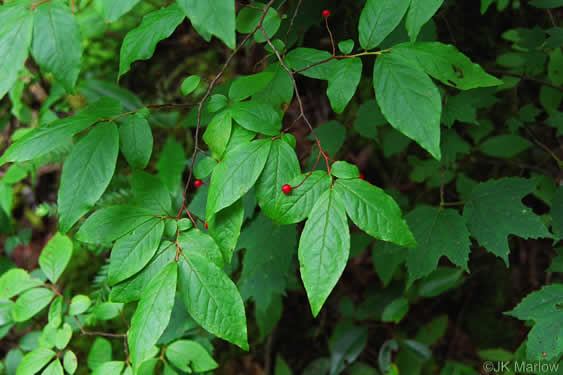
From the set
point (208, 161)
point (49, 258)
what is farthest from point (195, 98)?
point (208, 161)

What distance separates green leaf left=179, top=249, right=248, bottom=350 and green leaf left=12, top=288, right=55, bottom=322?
818 mm

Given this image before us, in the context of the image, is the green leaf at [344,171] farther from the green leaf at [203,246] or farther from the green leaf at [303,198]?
the green leaf at [203,246]

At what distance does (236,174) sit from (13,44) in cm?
54

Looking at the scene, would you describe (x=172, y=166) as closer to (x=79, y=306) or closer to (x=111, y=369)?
(x=79, y=306)

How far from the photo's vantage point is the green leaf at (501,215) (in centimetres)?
121

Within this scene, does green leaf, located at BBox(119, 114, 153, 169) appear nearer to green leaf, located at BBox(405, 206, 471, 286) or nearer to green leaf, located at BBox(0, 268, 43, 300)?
green leaf, located at BBox(0, 268, 43, 300)

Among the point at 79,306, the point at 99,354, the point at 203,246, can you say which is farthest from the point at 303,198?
the point at 99,354

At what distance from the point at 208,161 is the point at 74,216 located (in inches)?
13.3

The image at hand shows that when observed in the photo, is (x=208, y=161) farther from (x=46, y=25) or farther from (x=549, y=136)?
(x=549, y=136)

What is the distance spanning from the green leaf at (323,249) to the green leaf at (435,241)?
0.59 meters

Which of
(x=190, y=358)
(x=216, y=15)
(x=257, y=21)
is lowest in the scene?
(x=190, y=358)

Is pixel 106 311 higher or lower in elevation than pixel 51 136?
lower

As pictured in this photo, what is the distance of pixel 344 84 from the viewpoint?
89 centimetres

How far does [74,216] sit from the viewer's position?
84cm
